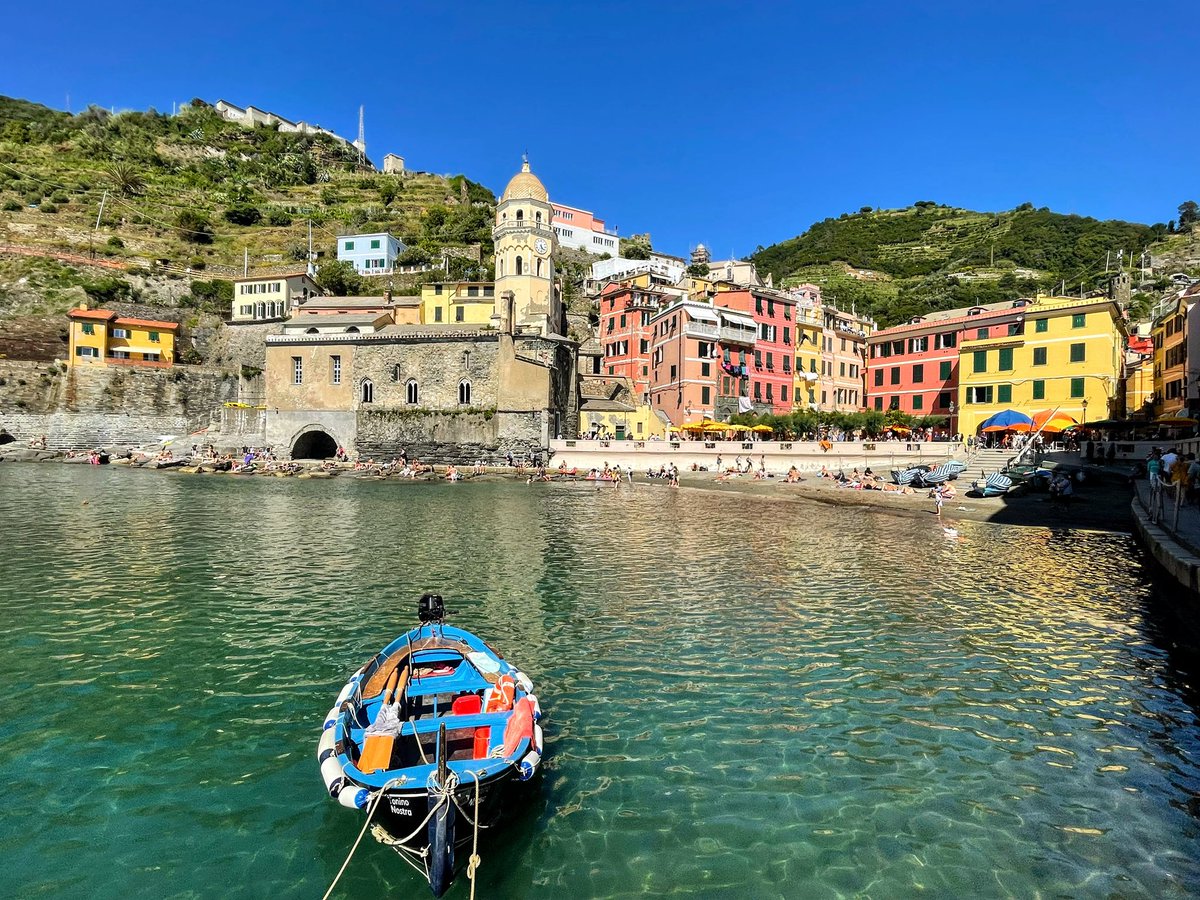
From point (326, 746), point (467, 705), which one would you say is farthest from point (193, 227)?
point (326, 746)

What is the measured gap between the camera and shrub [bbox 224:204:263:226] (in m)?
91.8

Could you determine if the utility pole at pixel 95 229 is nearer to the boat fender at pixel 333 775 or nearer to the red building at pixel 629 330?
the red building at pixel 629 330

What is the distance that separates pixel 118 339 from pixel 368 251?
3158 cm

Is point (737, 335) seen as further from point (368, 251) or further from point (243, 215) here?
point (243, 215)

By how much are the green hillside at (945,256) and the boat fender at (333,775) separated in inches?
3232

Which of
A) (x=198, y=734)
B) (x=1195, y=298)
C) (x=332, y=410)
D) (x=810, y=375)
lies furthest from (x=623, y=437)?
(x=198, y=734)

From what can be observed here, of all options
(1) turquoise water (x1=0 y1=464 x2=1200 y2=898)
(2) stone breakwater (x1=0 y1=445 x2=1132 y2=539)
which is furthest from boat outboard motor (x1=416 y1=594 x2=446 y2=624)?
(2) stone breakwater (x1=0 y1=445 x2=1132 y2=539)

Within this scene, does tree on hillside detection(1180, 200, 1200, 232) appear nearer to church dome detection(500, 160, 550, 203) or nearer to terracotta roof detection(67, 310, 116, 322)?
church dome detection(500, 160, 550, 203)

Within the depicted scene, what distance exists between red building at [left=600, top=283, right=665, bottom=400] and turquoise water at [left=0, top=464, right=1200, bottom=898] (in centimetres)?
4266

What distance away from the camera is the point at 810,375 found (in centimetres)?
5712

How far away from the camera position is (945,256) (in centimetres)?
10756

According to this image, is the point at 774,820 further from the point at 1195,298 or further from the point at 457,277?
the point at 457,277

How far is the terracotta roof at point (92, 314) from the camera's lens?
55.6 meters

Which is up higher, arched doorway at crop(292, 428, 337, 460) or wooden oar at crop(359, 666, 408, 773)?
arched doorway at crop(292, 428, 337, 460)
